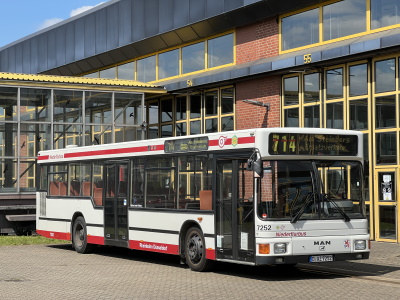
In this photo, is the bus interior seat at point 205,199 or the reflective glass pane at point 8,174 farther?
the reflective glass pane at point 8,174

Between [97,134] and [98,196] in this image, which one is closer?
[98,196]

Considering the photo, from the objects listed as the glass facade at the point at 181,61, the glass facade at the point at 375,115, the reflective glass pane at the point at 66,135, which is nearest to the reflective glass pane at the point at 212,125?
the glass facade at the point at 181,61

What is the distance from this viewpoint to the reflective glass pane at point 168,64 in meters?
30.8

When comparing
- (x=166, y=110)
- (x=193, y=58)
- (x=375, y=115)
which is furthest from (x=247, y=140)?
(x=166, y=110)

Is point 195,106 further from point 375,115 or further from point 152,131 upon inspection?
point 375,115

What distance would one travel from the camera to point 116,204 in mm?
17828

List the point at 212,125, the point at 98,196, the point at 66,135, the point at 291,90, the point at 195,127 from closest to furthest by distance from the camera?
1. the point at 98,196
2. the point at 291,90
3. the point at 212,125
4. the point at 195,127
5. the point at 66,135

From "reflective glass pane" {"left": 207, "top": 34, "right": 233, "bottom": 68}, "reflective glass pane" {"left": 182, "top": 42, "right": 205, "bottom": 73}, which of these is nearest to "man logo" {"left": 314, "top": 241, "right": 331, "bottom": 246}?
"reflective glass pane" {"left": 207, "top": 34, "right": 233, "bottom": 68}

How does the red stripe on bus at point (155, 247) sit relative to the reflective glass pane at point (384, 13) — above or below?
below

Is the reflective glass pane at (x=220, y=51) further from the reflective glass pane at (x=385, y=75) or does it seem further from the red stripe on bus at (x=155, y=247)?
the red stripe on bus at (x=155, y=247)

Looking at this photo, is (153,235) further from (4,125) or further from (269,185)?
(4,125)

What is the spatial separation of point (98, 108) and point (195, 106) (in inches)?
156

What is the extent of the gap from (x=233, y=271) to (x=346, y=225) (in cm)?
253

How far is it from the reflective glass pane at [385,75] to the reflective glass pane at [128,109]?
1232cm
